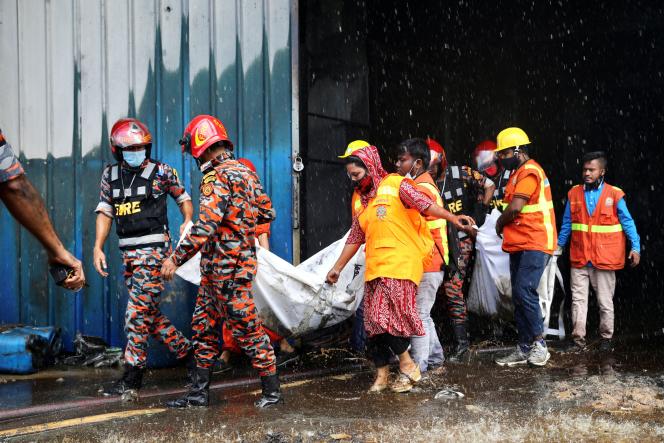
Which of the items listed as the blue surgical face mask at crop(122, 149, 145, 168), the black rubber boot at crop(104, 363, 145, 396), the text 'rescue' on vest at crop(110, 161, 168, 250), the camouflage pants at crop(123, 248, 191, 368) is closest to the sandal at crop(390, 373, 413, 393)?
the camouflage pants at crop(123, 248, 191, 368)

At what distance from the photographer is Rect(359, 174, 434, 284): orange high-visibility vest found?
5.69 metres

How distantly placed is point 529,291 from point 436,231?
0.99 metres

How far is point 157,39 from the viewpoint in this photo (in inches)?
297

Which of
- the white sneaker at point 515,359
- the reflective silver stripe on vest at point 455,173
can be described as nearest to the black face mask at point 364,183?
the reflective silver stripe on vest at point 455,173

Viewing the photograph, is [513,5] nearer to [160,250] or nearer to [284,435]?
[160,250]

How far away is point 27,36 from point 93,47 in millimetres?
743

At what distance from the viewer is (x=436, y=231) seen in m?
6.65

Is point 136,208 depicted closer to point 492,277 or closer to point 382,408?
point 382,408

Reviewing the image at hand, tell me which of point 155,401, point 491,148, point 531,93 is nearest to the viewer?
point 155,401

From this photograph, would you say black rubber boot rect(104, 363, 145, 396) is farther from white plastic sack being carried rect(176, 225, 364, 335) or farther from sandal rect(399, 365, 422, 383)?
sandal rect(399, 365, 422, 383)

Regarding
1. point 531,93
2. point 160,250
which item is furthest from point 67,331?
point 531,93

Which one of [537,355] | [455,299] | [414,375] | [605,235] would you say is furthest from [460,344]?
[605,235]

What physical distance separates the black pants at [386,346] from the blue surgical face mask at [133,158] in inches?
89.5

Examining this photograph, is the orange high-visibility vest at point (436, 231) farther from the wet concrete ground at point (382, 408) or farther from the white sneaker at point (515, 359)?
the white sneaker at point (515, 359)
